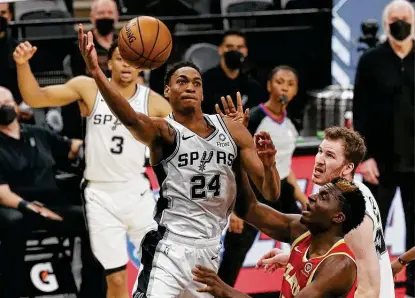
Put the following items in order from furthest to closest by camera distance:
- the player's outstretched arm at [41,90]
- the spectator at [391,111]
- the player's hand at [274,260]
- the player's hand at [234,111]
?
1. the spectator at [391,111]
2. the player's outstretched arm at [41,90]
3. the player's hand at [234,111]
4. the player's hand at [274,260]

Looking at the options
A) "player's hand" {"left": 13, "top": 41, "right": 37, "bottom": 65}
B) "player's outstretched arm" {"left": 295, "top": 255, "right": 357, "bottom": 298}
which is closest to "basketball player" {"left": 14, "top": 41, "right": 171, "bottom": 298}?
"player's hand" {"left": 13, "top": 41, "right": 37, "bottom": 65}

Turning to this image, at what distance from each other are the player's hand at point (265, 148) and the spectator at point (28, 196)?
111 inches

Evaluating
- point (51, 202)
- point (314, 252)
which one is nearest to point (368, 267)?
point (314, 252)

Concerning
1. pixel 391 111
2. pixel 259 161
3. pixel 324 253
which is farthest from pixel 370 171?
pixel 324 253

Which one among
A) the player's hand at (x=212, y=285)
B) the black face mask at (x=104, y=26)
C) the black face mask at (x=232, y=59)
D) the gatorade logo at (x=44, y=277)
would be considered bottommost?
the gatorade logo at (x=44, y=277)

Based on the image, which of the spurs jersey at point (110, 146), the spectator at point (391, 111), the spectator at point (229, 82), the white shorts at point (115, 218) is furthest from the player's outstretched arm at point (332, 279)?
the spectator at point (229, 82)

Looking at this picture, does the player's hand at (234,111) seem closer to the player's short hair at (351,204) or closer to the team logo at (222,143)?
the team logo at (222,143)

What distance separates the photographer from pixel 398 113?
7676 mm

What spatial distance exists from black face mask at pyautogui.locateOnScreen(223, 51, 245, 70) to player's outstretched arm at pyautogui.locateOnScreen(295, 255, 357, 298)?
146 inches

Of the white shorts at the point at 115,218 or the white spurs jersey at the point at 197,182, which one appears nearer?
the white spurs jersey at the point at 197,182

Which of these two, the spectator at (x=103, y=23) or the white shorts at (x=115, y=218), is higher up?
the spectator at (x=103, y=23)

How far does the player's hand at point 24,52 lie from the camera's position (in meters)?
6.48

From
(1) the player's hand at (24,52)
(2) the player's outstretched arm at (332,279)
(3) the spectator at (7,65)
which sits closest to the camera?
(2) the player's outstretched arm at (332,279)

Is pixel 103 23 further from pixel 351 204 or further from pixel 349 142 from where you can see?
pixel 351 204
